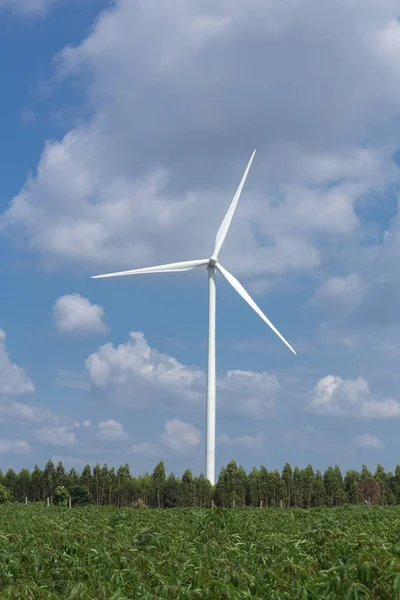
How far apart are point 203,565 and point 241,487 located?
5361cm

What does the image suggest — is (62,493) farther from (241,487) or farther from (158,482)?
(241,487)

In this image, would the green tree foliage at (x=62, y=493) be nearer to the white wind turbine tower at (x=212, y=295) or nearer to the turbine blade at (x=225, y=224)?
the white wind turbine tower at (x=212, y=295)

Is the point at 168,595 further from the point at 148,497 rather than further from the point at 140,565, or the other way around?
the point at 148,497

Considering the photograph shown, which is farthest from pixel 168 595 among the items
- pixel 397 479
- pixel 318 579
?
pixel 397 479

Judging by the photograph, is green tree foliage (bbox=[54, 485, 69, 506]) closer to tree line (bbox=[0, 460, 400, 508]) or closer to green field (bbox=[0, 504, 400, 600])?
tree line (bbox=[0, 460, 400, 508])

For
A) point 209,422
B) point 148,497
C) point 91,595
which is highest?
point 209,422

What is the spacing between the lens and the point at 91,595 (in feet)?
25.5

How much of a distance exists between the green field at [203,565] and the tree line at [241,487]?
4735 centimetres

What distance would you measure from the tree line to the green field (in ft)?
155

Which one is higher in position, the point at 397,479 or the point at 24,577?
the point at 397,479

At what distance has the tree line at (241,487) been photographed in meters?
61.2

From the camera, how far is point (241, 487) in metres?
61.0

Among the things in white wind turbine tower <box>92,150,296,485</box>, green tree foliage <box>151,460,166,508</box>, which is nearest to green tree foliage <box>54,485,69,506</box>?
green tree foliage <box>151,460,166,508</box>

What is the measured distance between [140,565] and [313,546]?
8.20ft
